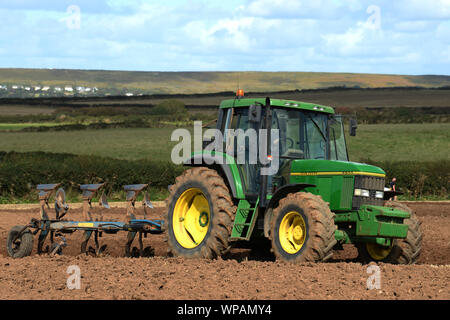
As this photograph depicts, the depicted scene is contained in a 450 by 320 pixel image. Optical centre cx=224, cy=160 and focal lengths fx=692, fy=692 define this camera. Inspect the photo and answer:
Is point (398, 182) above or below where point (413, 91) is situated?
below

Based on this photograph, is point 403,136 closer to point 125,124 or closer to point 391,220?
point 125,124

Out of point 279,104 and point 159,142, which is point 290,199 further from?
point 159,142

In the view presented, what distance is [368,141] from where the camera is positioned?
41500 millimetres

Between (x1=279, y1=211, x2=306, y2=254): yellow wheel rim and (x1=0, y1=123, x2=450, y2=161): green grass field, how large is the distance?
2637cm

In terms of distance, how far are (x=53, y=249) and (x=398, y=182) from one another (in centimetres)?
1743

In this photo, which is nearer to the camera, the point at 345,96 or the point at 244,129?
the point at 244,129

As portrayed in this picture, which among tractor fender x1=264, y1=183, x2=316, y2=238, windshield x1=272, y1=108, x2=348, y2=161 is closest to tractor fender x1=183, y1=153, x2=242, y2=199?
tractor fender x1=264, y1=183, x2=316, y2=238

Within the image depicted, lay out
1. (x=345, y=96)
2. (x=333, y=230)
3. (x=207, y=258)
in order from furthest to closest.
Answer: (x=345, y=96) → (x=207, y=258) → (x=333, y=230)

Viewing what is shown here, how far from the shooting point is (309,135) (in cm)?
1016

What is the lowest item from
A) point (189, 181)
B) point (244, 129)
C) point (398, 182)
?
point (398, 182)

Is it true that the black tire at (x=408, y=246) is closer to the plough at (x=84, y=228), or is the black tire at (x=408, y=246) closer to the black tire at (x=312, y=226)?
the black tire at (x=312, y=226)

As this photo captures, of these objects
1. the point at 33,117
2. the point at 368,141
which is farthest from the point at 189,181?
the point at 33,117

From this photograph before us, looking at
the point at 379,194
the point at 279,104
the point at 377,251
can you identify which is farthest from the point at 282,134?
the point at 377,251

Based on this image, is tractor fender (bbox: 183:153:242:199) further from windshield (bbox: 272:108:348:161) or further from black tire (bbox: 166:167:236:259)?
windshield (bbox: 272:108:348:161)
